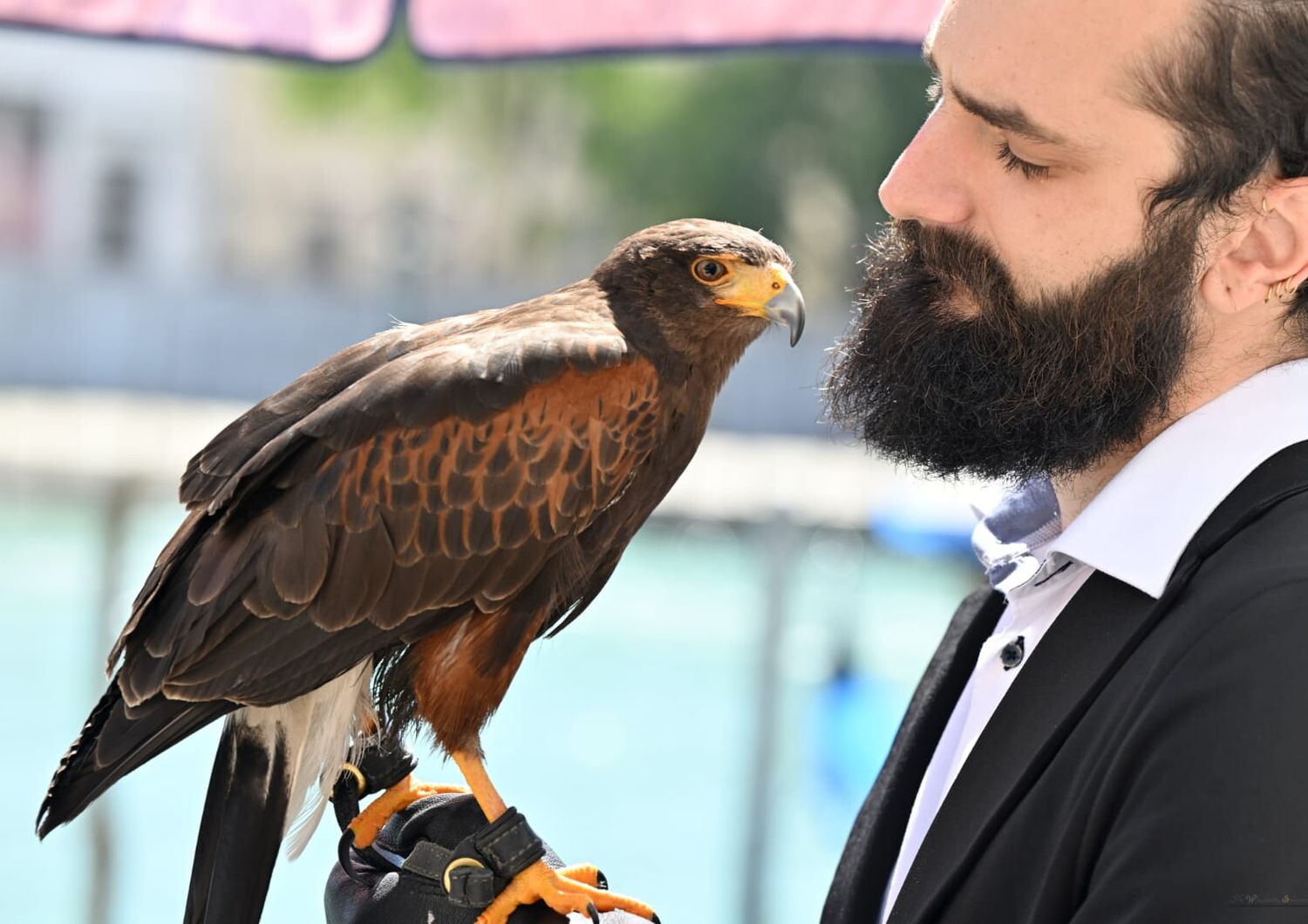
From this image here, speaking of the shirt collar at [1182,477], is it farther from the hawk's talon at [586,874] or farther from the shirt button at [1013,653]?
the hawk's talon at [586,874]

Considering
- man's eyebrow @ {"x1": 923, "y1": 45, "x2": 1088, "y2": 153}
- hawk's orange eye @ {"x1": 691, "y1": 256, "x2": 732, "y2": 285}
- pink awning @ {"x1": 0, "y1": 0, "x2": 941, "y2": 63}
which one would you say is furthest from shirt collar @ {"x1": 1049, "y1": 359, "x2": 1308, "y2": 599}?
pink awning @ {"x1": 0, "y1": 0, "x2": 941, "y2": 63}

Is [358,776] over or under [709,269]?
under

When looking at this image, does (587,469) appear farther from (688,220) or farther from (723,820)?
(723,820)

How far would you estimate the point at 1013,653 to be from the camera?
5.31 feet

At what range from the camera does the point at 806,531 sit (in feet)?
15.4

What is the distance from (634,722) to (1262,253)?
7539mm

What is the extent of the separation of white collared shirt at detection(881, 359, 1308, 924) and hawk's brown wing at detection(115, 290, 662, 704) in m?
0.72

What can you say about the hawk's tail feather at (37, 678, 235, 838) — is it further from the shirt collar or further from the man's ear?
the man's ear

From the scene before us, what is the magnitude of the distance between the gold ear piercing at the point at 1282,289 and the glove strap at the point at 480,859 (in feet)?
3.78

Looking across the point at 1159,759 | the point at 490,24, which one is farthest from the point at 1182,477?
the point at 490,24

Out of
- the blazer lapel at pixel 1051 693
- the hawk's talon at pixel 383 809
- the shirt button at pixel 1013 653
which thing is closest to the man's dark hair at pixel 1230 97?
the blazer lapel at pixel 1051 693

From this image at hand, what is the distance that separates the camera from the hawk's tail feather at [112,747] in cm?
200

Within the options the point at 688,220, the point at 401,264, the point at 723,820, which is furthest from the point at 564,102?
the point at 688,220

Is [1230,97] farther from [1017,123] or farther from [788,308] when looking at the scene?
[788,308]
